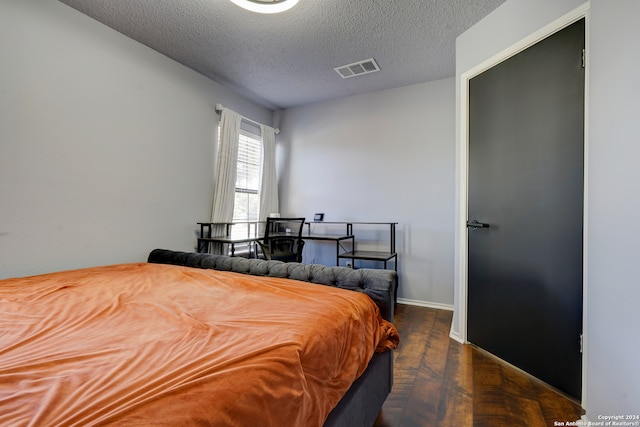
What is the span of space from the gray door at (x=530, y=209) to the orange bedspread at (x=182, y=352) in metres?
1.15

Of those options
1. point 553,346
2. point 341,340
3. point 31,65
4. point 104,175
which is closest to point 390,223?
point 553,346

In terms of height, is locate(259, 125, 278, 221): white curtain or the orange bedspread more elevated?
locate(259, 125, 278, 221): white curtain

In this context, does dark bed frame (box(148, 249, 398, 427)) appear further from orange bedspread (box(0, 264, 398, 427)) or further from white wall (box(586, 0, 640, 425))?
white wall (box(586, 0, 640, 425))

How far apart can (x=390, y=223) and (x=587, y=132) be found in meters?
2.10

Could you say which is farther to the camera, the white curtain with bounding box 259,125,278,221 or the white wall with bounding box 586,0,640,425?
the white curtain with bounding box 259,125,278,221

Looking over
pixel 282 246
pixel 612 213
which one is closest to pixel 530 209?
pixel 612 213

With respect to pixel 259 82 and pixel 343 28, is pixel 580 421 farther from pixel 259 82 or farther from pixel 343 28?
pixel 259 82

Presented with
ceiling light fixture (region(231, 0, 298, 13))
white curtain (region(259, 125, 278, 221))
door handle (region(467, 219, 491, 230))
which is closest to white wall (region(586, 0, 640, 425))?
door handle (region(467, 219, 491, 230))

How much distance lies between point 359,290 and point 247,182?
9.27ft

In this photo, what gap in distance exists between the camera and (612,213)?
4.44ft

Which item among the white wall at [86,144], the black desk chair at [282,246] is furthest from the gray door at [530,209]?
the white wall at [86,144]

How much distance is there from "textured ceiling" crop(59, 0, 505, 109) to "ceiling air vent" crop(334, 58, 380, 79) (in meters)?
0.08

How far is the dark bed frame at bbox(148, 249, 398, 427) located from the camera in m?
1.14

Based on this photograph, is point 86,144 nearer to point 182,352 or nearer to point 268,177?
point 268,177
